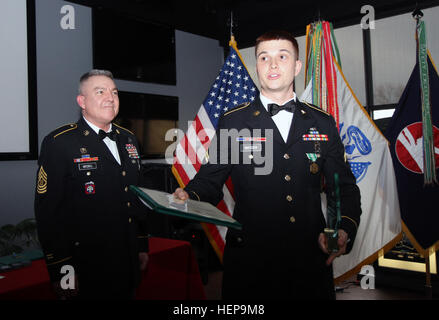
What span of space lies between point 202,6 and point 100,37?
166cm

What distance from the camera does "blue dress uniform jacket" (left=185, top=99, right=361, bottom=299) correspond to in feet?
4.91

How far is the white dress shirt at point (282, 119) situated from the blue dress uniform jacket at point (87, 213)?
2.47 ft

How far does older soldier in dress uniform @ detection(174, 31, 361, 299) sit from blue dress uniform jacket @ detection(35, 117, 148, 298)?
0.49 metres

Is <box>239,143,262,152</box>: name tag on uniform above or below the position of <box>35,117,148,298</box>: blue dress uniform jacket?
above

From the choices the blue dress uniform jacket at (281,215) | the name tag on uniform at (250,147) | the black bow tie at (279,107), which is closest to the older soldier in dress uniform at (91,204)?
the blue dress uniform jacket at (281,215)

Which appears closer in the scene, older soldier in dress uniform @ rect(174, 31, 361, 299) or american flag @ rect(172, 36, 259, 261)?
older soldier in dress uniform @ rect(174, 31, 361, 299)

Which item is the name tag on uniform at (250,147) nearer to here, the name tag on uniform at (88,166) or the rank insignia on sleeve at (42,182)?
the name tag on uniform at (88,166)

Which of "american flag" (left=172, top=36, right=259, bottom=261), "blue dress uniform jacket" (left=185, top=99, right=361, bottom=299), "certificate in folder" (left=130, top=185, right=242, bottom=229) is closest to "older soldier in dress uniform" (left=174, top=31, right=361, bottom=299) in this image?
"blue dress uniform jacket" (left=185, top=99, right=361, bottom=299)

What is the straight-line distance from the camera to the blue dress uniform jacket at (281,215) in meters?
1.50

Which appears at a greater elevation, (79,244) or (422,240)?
(79,244)

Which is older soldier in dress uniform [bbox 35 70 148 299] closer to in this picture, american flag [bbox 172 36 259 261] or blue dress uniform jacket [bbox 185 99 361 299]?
blue dress uniform jacket [bbox 185 99 361 299]

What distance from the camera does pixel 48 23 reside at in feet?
12.4
